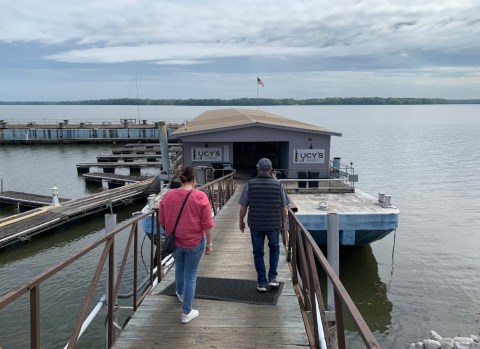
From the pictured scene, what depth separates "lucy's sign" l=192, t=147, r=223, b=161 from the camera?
18.4 metres

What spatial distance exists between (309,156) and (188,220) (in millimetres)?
14053

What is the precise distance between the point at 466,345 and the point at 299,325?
538cm

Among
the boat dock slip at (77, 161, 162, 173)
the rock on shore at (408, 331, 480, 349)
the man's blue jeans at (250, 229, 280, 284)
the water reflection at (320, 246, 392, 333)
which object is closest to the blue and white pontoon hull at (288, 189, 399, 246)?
the water reflection at (320, 246, 392, 333)

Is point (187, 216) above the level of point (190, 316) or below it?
above

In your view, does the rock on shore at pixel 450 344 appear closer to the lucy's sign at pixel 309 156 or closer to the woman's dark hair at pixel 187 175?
the woman's dark hair at pixel 187 175

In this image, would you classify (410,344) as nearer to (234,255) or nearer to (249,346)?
(234,255)

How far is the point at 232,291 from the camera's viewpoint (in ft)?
18.5

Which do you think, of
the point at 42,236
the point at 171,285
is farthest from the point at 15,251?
the point at 171,285

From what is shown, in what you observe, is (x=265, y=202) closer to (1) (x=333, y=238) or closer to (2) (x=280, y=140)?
(1) (x=333, y=238)

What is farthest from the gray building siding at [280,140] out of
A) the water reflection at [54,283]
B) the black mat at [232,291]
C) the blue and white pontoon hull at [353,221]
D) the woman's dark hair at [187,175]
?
the woman's dark hair at [187,175]

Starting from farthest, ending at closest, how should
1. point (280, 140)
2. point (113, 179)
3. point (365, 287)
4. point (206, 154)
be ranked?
point (113, 179), point (206, 154), point (280, 140), point (365, 287)

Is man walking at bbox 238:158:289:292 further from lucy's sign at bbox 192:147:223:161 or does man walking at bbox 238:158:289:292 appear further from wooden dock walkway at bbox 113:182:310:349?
lucy's sign at bbox 192:147:223:161

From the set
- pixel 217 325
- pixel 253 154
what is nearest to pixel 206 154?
pixel 253 154

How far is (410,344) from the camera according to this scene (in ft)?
29.5
